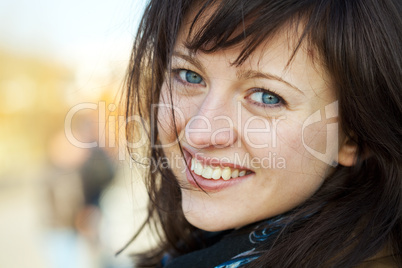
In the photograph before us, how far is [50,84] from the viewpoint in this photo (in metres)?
9.55

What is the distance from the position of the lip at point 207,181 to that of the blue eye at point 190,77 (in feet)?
0.86

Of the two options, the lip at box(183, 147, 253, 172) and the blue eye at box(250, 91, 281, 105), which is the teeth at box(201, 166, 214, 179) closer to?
the lip at box(183, 147, 253, 172)

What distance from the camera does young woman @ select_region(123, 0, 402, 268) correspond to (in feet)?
4.57

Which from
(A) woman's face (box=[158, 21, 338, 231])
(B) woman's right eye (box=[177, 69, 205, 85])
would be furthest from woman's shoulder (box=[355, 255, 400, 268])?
(B) woman's right eye (box=[177, 69, 205, 85])

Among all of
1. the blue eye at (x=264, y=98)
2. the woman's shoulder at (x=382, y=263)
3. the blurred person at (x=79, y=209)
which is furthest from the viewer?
the blurred person at (x=79, y=209)

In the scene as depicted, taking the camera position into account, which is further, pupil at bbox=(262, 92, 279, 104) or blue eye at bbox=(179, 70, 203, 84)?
blue eye at bbox=(179, 70, 203, 84)

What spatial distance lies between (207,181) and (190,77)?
0.40 m

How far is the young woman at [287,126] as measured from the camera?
4.57ft

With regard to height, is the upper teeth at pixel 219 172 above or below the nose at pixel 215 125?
below

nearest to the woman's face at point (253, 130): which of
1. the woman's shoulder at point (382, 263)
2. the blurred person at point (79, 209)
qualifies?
the woman's shoulder at point (382, 263)

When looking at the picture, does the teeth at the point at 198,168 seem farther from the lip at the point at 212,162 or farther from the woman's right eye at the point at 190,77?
the woman's right eye at the point at 190,77

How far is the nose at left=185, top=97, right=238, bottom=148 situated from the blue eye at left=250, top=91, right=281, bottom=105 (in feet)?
0.27

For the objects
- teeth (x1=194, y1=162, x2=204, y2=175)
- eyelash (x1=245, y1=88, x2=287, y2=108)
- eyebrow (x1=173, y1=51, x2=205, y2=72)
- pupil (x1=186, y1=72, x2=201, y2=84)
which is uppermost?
eyebrow (x1=173, y1=51, x2=205, y2=72)

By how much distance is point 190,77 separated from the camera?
5.37 feet
